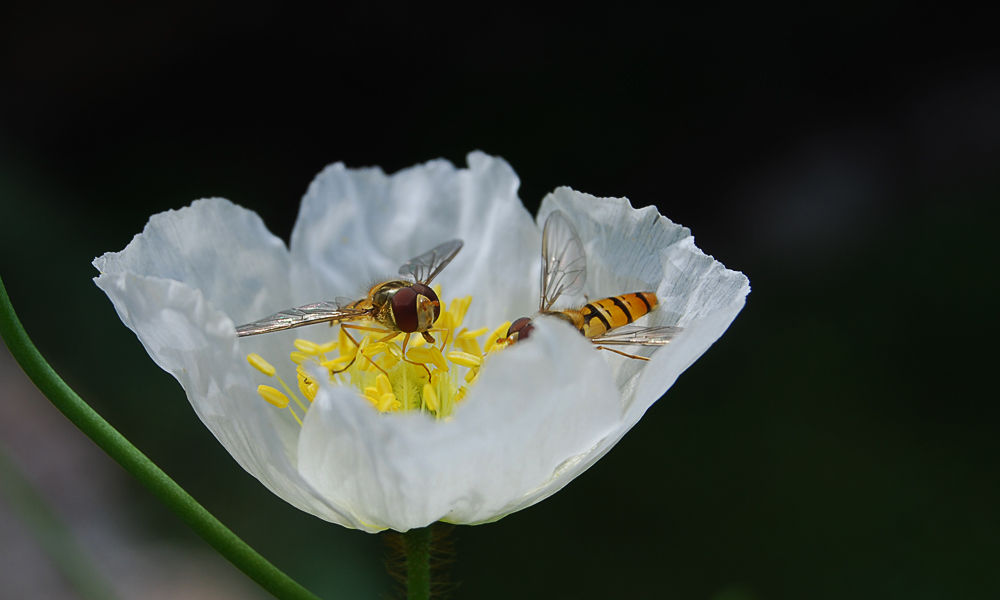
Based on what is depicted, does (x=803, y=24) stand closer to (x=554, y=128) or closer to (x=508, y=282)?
(x=554, y=128)

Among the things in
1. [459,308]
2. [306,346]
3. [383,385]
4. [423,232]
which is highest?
[423,232]

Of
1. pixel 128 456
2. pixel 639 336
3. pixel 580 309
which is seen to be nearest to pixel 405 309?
pixel 580 309

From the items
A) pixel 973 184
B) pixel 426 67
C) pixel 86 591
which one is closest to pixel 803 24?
pixel 973 184

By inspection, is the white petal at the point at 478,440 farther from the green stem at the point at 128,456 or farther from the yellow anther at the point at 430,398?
the yellow anther at the point at 430,398

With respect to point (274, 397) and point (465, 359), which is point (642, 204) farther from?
point (274, 397)

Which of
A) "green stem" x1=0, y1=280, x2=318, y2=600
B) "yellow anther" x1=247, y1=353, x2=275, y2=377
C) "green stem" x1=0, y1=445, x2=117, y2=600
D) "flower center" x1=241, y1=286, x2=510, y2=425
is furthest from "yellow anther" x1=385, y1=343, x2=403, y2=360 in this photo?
"green stem" x1=0, y1=445, x2=117, y2=600

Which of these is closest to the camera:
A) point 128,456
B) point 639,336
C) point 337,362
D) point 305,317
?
point 128,456

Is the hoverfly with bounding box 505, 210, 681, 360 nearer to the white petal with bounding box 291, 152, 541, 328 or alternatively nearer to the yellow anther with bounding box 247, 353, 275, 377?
the white petal with bounding box 291, 152, 541, 328
